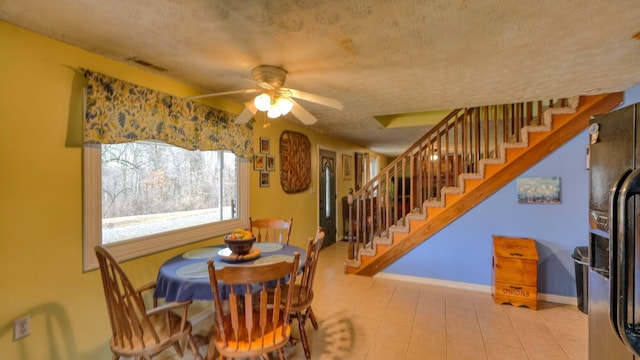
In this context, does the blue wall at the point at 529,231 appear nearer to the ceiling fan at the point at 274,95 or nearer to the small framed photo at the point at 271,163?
the small framed photo at the point at 271,163

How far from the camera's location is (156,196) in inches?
102

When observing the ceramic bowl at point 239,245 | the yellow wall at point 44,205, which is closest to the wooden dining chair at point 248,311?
the ceramic bowl at point 239,245

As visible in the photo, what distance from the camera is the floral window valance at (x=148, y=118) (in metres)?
1.96

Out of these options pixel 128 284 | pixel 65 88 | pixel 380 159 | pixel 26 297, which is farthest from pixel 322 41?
pixel 380 159

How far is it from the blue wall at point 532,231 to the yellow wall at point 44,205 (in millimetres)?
3460

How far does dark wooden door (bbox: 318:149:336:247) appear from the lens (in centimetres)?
547

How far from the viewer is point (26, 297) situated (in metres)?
1.70

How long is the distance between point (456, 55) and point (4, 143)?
9.44ft

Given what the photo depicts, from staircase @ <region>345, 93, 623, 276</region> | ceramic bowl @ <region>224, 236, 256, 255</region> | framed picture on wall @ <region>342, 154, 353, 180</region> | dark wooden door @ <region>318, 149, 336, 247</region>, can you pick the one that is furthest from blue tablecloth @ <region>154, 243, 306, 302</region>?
framed picture on wall @ <region>342, 154, 353, 180</region>

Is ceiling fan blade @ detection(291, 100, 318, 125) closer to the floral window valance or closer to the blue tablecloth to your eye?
the floral window valance

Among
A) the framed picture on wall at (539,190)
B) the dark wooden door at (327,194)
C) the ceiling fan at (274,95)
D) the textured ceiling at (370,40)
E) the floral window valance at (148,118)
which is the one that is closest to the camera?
the textured ceiling at (370,40)

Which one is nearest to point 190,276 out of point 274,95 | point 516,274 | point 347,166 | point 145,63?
point 274,95

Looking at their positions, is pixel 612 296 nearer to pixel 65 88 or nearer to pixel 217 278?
pixel 217 278

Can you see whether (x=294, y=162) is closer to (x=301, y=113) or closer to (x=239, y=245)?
(x=301, y=113)
